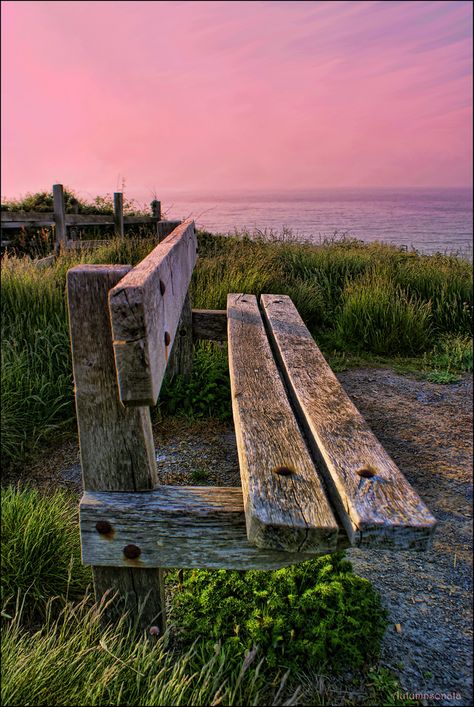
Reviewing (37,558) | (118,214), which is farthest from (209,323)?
(118,214)

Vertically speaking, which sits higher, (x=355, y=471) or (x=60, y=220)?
(x=60, y=220)

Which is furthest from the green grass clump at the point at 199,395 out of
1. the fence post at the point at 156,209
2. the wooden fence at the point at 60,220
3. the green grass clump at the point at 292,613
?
the fence post at the point at 156,209

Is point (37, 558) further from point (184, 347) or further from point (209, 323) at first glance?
point (209, 323)

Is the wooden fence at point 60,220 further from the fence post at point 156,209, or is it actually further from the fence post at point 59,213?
the fence post at point 156,209

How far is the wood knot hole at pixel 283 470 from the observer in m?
1.56

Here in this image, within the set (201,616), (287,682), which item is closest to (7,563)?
(201,616)

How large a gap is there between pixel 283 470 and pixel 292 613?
74 cm

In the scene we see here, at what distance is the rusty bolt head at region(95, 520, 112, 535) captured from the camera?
1.66 metres

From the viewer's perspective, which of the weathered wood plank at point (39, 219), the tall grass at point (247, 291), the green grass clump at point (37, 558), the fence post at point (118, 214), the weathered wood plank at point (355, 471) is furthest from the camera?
the fence post at point (118, 214)

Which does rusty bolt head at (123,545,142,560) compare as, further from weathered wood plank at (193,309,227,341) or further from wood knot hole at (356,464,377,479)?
weathered wood plank at (193,309,227,341)

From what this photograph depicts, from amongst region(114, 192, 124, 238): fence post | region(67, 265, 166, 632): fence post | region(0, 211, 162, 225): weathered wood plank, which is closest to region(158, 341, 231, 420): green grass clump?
region(67, 265, 166, 632): fence post

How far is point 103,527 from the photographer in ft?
5.47

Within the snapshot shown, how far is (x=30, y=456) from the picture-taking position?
397cm

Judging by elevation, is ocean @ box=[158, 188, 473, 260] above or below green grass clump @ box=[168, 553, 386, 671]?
above
